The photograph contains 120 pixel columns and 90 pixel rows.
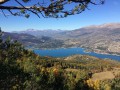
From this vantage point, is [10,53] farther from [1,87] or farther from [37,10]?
[37,10]

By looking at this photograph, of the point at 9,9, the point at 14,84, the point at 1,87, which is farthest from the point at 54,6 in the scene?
the point at 14,84

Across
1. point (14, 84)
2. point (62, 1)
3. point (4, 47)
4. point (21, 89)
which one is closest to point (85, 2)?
point (62, 1)

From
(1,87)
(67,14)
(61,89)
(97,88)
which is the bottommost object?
(97,88)

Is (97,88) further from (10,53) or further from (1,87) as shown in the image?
(1,87)

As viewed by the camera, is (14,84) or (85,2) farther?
(14,84)

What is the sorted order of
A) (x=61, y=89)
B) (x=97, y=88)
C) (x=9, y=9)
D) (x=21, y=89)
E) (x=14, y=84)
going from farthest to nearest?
(x=97, y=88), (x=61, y=89), (x=21, y=89), (x=14, y=84), (x=9, y=9)

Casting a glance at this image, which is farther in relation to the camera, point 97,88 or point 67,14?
point 97,88

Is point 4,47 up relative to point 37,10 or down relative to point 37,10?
down

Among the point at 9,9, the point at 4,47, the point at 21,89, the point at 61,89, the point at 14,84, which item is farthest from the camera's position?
the point at 4,47

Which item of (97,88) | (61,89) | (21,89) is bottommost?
(97,88)
